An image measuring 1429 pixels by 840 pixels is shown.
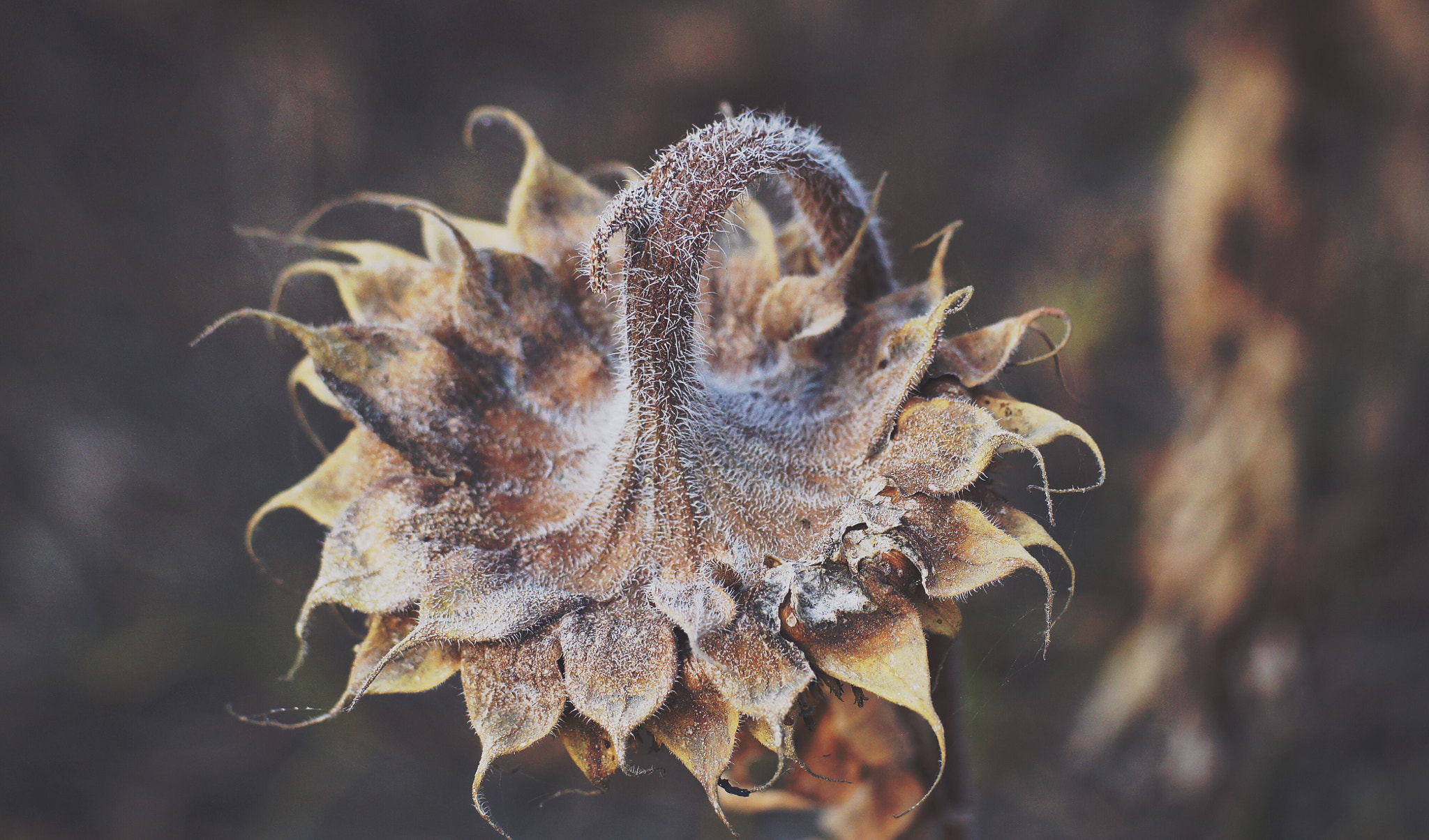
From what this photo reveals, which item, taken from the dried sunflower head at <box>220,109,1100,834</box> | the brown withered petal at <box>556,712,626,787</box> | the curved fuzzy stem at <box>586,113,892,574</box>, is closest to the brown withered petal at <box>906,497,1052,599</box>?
the dried sunflower head at <box>220,109,1100,834</box>

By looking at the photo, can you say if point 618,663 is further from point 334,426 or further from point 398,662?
point 334,426

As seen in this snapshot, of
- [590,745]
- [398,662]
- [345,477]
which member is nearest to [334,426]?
[345,477]

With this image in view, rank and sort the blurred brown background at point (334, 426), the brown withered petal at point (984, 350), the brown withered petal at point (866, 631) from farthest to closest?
the blurred brown background at point (334, 426) < the brown withered petal at point (984, 350) < the brown withered petal at point (866, 631)

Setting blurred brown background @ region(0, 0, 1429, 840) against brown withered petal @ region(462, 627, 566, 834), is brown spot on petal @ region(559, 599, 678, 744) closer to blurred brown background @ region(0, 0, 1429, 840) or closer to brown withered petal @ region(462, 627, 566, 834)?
brown withered petal @ region(462, 627, 566, 834)

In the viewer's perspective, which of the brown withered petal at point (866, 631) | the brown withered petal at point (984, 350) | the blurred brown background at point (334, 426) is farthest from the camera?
the blurred brown background at point (334, 426)

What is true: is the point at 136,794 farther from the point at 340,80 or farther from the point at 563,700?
the point at 563,700

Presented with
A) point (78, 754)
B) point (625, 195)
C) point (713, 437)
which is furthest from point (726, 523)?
point (78, 754)

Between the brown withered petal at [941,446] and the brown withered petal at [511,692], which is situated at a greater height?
the brown withered petal at [941,446]

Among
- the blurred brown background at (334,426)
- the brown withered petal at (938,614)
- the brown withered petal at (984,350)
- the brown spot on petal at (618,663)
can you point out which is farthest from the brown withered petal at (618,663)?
the blurred brown background at (334,426)

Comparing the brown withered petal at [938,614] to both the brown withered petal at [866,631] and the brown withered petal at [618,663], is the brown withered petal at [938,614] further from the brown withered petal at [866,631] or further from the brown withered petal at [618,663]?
the brown withered petal at [618,663]
